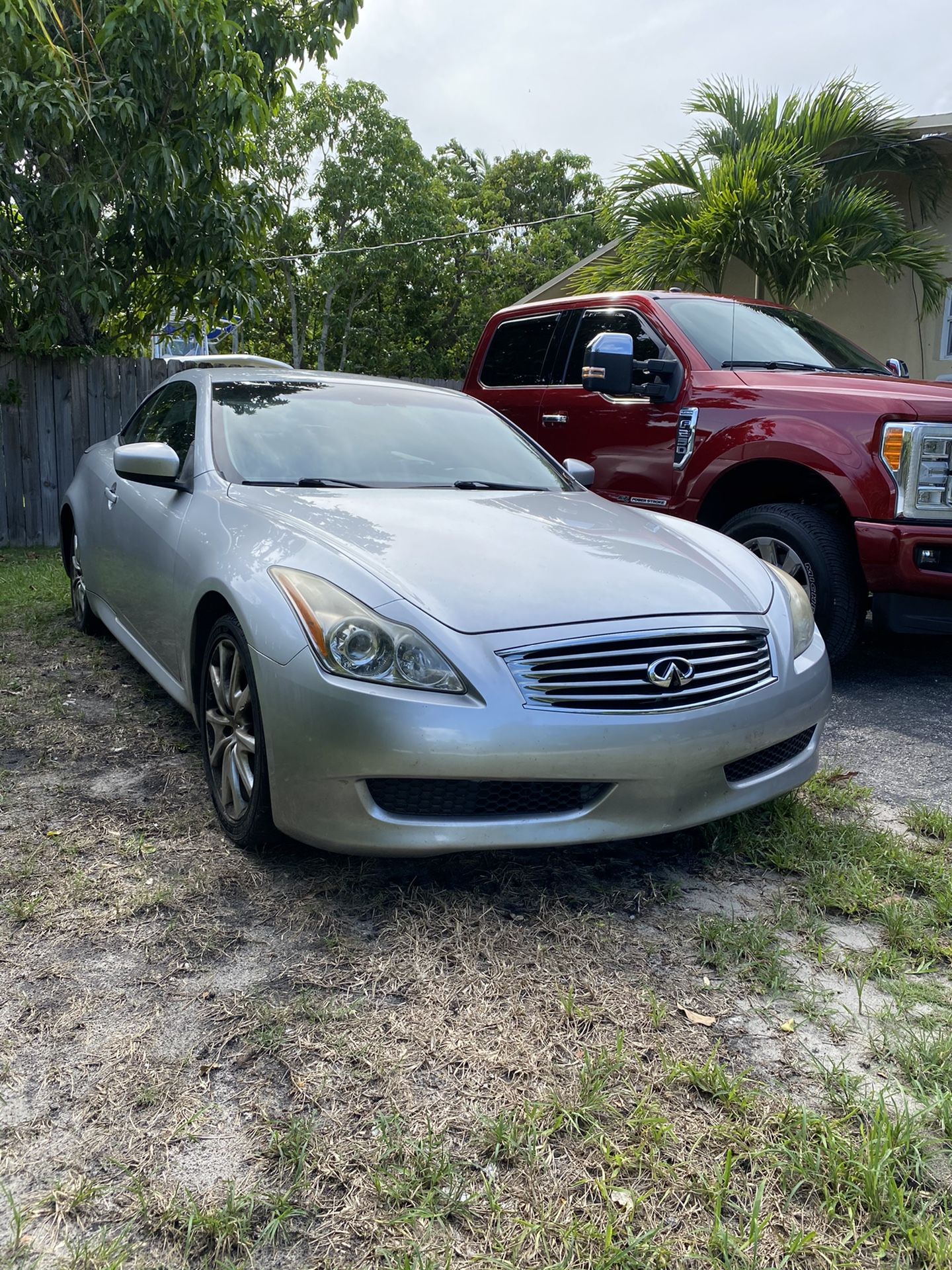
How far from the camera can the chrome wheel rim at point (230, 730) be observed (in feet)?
9.40

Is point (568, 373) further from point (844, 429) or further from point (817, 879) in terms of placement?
point (817, 879)

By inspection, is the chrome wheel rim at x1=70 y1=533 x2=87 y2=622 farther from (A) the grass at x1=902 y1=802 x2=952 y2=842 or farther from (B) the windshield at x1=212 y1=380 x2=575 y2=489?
(A) the grass at x1=902 y1=802 x2=952 y2=842

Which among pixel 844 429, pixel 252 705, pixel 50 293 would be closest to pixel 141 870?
pixel 252 705

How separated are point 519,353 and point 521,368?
0.45ft

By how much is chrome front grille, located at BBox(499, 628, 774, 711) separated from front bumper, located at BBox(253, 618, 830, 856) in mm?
36

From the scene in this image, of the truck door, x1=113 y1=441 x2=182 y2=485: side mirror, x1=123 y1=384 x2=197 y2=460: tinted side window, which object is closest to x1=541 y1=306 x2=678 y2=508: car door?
the truck door

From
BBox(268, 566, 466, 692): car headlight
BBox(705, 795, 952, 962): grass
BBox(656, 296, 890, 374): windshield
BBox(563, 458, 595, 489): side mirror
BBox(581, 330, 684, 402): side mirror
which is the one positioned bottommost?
BBox(705, 795, 952, 962): grass

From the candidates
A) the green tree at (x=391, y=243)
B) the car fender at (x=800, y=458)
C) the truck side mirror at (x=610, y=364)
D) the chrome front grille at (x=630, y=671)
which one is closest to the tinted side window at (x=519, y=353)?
the truck side mirror at (x=610, y=364)

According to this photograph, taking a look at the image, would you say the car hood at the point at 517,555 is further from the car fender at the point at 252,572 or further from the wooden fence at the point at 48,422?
the wooden fence at the point at 48,422

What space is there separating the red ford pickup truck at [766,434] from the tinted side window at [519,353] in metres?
0.02

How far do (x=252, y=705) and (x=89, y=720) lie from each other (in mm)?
1676

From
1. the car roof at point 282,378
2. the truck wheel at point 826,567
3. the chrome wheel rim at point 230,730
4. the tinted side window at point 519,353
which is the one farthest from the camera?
the tinted side window at point 519,353

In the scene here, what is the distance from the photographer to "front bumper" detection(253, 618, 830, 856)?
2.41m

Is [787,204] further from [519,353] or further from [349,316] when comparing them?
[349,316]
